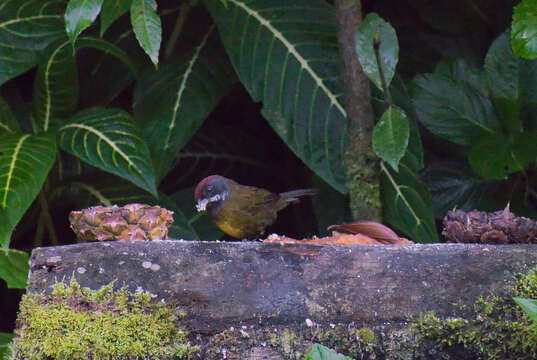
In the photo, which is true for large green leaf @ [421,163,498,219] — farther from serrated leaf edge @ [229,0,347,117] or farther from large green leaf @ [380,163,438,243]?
serrated leaf edge @ [229,0,347,117]

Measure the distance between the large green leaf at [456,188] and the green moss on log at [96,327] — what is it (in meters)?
1.84

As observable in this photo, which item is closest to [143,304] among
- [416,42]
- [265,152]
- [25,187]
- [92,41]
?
[25,187]

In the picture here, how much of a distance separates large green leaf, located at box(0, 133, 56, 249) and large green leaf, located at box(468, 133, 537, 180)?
63.7 inches

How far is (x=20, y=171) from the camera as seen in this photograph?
242cm

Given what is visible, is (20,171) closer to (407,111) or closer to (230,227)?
(230,227)

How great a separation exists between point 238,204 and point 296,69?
60cm

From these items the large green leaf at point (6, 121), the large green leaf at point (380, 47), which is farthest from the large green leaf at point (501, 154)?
the large green leaf at point (6, 121)

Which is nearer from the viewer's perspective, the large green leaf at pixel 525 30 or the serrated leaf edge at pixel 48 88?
the large green leaf at pixel 525 30

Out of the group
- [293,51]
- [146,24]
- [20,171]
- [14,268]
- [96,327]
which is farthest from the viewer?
[293,51]

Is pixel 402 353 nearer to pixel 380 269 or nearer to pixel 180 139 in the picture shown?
pixel 380 269

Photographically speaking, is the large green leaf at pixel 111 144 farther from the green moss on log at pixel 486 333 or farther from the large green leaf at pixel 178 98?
the green moss on log at pixel 486 333

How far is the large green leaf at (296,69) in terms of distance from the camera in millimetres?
2725

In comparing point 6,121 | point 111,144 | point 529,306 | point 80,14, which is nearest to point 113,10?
point 80,14

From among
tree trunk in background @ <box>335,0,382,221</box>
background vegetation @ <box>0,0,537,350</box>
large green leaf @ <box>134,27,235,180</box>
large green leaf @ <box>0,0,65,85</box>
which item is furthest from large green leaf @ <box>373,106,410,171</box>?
large green leaf @ <box>0,0,65,85</box>
